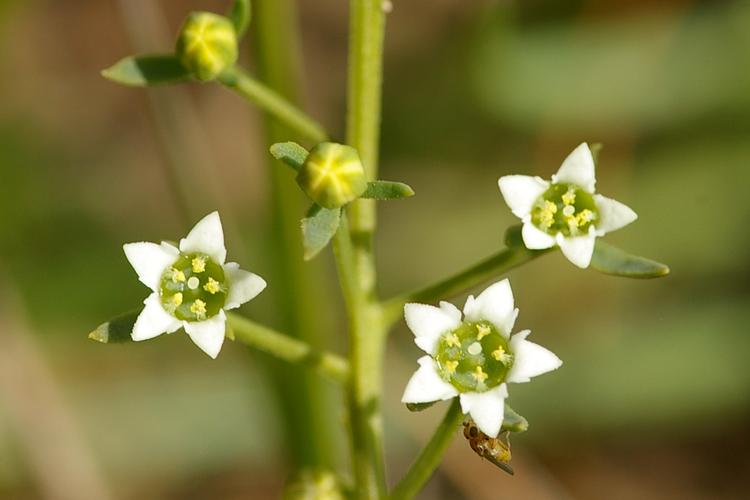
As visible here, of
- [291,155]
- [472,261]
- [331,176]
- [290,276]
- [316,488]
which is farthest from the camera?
[472,261]

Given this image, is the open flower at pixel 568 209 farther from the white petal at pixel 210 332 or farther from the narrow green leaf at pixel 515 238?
the white petal at pixel 210 332

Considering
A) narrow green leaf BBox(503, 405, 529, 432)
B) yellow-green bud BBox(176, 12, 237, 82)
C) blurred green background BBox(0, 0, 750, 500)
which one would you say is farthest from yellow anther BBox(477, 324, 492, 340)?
blurred green background BBox(0, 0, 750, 500)

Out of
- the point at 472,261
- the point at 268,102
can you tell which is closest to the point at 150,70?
the point at 268,102

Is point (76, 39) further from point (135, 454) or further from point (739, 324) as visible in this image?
point (739, 324)

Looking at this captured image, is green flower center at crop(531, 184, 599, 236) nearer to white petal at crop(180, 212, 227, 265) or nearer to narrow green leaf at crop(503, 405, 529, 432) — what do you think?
narrow green leaf at crop(503, 405, 529, 432)

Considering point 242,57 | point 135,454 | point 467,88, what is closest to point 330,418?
point 135,454

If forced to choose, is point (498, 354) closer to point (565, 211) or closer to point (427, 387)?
point (427, 387)

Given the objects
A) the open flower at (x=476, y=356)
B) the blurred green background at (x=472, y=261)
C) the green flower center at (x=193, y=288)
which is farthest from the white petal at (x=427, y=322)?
the blurred green background at (x=472, y=261)
